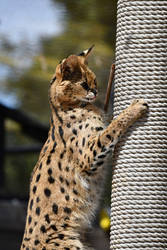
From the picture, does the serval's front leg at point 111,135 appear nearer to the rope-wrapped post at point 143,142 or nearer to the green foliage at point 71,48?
the rope-wrapped post at point 143,142

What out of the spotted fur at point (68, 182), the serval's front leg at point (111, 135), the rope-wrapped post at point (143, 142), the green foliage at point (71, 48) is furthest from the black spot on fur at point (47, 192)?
the green foliage at point (71, 48)

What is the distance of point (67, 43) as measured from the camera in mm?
6715

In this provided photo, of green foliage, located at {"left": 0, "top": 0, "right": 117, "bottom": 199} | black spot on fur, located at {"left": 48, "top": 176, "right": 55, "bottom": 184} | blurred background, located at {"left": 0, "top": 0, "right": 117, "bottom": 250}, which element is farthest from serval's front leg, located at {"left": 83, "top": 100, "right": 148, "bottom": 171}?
green foliage, located at {"left": 0, "top": 0, "right": 117, "bottom": 199}

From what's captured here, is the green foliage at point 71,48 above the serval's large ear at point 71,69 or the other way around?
the other way around

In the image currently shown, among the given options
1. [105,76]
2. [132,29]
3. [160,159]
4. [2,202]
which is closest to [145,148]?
[160,159]

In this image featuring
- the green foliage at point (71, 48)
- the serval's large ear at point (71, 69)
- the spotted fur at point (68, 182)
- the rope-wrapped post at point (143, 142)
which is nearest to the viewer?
the rope-wrapped post at point (143, 142)

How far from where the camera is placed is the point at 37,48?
6.66 m

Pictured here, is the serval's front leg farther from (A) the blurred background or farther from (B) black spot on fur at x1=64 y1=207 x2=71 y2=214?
(A) the blurred background

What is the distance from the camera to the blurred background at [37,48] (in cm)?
606

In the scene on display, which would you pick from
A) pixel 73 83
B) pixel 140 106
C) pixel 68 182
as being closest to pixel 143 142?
pixel 140 106

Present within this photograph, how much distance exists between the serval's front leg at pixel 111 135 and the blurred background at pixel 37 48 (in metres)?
2.64

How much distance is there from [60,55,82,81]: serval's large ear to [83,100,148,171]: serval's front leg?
380mm

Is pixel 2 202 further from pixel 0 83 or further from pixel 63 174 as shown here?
pixel 63 174

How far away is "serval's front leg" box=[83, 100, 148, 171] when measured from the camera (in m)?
2.64
